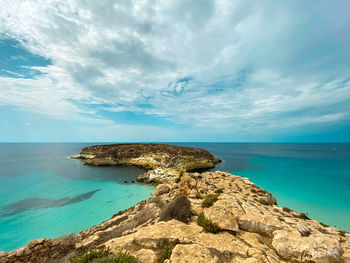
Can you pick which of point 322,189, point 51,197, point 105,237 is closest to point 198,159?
point 322,189

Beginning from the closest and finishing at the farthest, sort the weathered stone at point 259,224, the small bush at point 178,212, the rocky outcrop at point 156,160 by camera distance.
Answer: the weathered stone at point 259,224 → the small bush at point 178,212 → the rocky outcrop at point 156,160

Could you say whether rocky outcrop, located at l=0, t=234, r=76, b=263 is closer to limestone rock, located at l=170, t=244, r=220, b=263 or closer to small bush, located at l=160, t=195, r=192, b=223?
small bush, located at l=160, t=195, r=192, b=223

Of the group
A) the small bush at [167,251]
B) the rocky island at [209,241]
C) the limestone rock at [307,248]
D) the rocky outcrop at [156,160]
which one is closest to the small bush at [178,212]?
the rocky island at [209,241]

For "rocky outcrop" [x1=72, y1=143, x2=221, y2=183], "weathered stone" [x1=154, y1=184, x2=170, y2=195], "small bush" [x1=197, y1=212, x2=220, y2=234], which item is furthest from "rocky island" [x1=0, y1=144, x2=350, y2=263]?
"rocky outcrop" [x1=72, y1=143, x2=221, y2=183]

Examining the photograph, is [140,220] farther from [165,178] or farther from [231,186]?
[165,178]

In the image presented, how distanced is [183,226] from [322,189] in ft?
119

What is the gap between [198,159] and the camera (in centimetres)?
4888

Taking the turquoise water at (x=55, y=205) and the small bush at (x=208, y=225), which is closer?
the small bush at (x=208, y=225)

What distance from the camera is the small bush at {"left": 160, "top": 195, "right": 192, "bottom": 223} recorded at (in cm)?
803

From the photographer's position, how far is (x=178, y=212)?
8250mm

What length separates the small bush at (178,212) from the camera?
8031mm

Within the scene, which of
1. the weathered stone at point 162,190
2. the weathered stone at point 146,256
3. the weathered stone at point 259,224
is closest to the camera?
the weathered stone at point 146,256

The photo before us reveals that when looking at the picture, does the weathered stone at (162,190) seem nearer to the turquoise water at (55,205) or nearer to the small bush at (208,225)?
the turquoise water at (55,205)

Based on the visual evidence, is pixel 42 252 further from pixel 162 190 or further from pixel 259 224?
pixel 259 224
